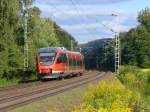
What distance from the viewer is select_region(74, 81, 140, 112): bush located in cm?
Result: 1295

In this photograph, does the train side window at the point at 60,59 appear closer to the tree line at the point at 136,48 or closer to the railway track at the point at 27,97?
the railway track at the point at 27,97

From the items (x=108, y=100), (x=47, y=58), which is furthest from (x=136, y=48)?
(x=108, y=100)

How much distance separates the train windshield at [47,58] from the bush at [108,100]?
34610 millimetres

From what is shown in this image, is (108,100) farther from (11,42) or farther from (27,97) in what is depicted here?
(11,42)

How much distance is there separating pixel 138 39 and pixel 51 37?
152 ft

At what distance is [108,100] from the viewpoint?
663 inches

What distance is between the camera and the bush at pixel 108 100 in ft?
42.5

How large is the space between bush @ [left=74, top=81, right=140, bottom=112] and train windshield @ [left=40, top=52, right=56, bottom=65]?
114ft

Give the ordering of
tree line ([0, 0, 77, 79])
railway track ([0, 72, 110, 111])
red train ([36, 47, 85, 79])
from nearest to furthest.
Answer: railway track ([0, 72, 110, 111])
red train ([36, 47, 85, 79])
tree line ([0, 0, 77, 79])

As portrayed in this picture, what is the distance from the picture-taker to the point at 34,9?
69062 millimetres

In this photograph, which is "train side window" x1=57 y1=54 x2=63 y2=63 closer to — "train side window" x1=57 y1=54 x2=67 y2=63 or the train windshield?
"train side window" x1=57 y1=54 x2=67 y2=63

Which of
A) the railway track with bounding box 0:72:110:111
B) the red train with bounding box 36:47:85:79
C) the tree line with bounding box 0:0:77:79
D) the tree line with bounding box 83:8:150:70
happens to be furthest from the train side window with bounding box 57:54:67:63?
→ the tree line with bounding box 83:8:150:70

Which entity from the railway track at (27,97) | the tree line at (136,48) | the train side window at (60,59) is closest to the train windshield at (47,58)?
the train side window at (60,59)

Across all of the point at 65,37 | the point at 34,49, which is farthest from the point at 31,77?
the point at 65,37
